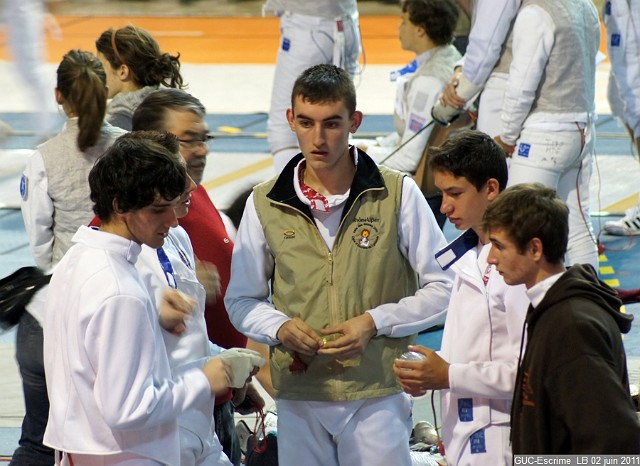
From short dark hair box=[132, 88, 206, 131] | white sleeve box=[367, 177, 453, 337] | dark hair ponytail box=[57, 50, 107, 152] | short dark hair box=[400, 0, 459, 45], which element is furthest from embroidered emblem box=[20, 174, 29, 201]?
short dark hair box=[400, 0, 459, 45]

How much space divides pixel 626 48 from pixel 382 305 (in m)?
3.88

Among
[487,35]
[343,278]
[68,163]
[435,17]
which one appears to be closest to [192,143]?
[68,163]

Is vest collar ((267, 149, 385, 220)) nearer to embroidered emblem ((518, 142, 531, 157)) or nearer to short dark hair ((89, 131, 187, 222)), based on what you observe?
short dark hair ((89, 131, 187, 222))

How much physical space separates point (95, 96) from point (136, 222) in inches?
62.1

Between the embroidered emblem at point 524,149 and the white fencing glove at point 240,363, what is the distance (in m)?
2.78

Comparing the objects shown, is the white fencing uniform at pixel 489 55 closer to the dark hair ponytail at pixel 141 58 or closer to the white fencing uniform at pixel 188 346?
the dark hair ponytail at pixel 141 58

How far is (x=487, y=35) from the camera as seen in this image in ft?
17.3

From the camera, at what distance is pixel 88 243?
2.62m

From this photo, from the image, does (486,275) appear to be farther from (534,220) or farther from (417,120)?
(417,120)

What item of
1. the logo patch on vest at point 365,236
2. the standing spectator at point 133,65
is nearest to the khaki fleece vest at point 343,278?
the logo patch on vest at point 365,236

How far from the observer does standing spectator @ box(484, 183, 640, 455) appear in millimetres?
2375

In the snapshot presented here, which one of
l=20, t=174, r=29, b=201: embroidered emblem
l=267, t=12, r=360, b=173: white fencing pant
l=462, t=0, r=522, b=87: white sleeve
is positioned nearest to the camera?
l=20, t=174, r=29, b=201: embroidered emblem

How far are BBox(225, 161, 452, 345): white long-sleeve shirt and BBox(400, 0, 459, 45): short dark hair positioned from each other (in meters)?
3.04

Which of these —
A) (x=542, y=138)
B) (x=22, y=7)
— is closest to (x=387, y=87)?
(x=542, y=138)
